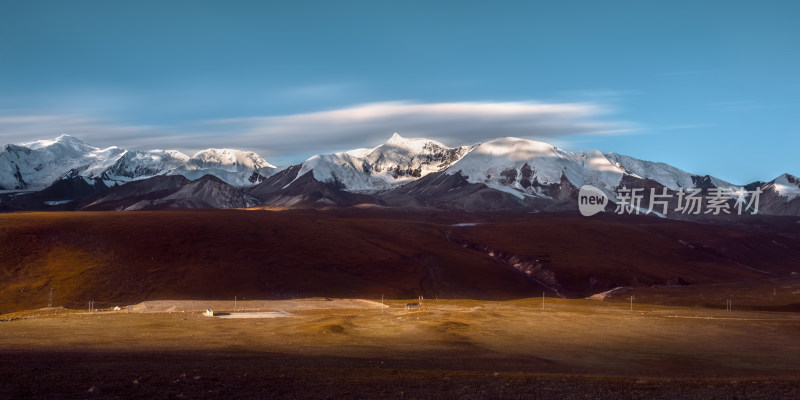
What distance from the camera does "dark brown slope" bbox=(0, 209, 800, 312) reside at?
133m

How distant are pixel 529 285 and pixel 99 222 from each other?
102832 mm

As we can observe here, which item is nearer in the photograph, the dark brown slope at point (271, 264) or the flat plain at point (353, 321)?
the flat plain at point (353, 321)

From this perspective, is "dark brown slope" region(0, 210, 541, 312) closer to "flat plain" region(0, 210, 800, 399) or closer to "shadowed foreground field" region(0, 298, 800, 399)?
"flat plain" region(0, 210, 800, 399)

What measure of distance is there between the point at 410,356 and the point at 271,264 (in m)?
112

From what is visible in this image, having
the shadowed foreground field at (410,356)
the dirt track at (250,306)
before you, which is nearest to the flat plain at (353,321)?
the shadowed foreground field at (410,356)

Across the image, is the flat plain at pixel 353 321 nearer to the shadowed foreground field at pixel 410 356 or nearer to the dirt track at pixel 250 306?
the shadowed foreground field at pixel 410 356

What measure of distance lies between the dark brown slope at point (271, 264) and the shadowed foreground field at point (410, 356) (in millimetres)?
55074

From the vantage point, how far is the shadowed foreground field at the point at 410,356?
3078 centimetres

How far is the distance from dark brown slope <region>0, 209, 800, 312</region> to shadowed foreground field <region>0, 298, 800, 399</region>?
55074 millimetres

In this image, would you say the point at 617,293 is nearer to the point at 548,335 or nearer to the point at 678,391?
the point at 548,335

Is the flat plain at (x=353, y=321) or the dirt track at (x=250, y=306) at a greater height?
the flat plain at (x=353, y=321)

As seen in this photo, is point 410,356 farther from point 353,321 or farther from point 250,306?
point 250,306

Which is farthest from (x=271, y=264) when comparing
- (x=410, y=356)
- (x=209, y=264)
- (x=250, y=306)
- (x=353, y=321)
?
(x=410, y=356)

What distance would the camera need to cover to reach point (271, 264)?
154375 mm
